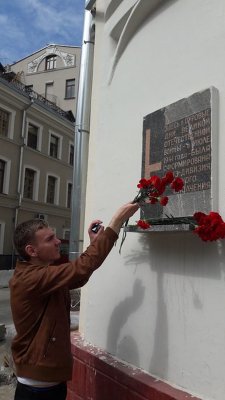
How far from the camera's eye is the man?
248cm

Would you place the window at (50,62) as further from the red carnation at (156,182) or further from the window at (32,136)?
the red carnation at (156,182)

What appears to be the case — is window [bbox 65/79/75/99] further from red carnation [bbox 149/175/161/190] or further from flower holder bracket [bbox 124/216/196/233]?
red carnation [bbox 149/175/161/190]

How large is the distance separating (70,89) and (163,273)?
34431 mm

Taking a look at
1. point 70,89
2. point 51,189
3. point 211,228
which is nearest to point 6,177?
point 51,189

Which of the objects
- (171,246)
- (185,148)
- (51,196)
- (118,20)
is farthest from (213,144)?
(51,196)

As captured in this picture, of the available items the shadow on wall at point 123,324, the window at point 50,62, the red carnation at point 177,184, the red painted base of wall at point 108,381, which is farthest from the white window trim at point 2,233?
the red carnation at point 177,184

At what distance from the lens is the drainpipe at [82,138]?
487cm

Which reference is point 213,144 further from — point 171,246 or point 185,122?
point 171,246

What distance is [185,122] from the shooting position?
2.71 m

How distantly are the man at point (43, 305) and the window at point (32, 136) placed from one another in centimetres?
2483

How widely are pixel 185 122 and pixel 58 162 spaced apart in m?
26.6

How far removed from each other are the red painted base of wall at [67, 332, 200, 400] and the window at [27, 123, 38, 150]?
24.0m

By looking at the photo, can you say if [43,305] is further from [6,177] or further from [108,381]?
[6,177]

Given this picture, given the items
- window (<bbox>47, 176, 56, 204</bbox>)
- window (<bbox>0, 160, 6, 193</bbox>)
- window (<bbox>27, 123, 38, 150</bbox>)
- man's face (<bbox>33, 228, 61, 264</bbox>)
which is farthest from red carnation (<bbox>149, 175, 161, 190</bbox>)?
window (<bbox>47, 176, 56, 204</bbox>)
